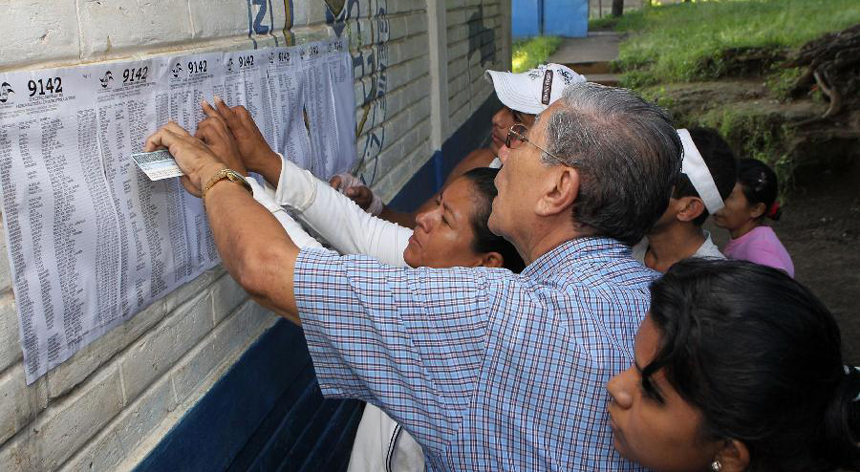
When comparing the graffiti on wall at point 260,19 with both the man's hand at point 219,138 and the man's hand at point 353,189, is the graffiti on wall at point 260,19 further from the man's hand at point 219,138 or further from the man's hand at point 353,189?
the man's hand at point 353,189

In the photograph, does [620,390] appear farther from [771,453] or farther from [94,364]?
[94,364]

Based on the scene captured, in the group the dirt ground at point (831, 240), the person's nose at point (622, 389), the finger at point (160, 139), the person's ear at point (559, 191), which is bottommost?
the dirt ground at point (831, 240)

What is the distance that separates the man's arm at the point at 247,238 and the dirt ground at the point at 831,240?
170 inches

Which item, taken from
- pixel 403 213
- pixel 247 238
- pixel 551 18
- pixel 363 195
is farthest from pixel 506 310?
pixel 551 18

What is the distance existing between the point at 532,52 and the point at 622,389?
15.6m

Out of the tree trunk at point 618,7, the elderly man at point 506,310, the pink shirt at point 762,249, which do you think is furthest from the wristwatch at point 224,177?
the tree trunk at point 618,7

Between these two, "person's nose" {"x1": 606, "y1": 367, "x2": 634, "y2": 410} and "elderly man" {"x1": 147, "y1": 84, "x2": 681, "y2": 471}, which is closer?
"person's nose" {"x1": 606, "y1": 367, "x2": 634, "y2": 410}

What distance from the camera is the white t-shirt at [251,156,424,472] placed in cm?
202

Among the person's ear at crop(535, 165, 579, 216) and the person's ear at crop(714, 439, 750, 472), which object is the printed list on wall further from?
the person's ear at crop(714, 439, 750, 472)

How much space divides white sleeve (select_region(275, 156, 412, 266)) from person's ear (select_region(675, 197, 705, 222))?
0.93m

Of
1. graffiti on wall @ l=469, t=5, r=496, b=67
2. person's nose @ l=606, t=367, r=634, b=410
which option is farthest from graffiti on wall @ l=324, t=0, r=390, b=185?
graffiti on wall @ l=469, t=5, r=496, b=67

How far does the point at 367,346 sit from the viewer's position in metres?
1.47

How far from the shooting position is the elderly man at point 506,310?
4.63ft

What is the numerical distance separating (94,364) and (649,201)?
118 centimetres
